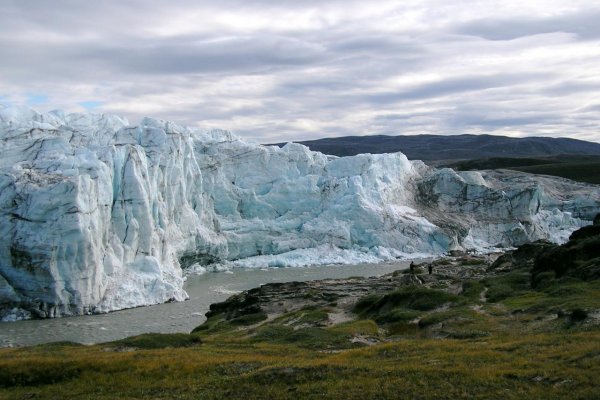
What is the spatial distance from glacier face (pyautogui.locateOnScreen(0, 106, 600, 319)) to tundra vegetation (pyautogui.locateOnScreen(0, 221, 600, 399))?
10767 millimetres

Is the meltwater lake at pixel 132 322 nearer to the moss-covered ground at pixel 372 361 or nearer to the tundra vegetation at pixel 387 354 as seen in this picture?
the tundra vegetation at pixel 387 354

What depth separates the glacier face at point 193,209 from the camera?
105 ft

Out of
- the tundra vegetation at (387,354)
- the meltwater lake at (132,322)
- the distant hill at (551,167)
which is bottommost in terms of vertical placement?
the meltwater lake at (132,322)

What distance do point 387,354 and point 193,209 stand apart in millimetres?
40369

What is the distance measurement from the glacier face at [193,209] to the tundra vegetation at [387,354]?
10767 mm

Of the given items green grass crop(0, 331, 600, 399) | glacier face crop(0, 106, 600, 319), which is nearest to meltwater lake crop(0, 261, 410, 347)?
glacier face crop(0, 106, 600, 319)

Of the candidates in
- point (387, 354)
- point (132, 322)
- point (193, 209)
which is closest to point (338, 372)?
point (387, 354)

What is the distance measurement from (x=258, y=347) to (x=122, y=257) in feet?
69.9

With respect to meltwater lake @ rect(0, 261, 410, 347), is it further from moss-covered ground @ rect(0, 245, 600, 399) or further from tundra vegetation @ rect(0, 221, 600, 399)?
moss-covered ground @ rect(0, 245, 600, 399)

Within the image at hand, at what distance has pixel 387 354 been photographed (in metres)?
14.1

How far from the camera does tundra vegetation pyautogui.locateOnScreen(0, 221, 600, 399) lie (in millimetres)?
10852

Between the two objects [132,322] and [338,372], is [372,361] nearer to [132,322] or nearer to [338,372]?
[338,372]

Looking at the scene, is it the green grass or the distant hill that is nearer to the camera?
the green grass

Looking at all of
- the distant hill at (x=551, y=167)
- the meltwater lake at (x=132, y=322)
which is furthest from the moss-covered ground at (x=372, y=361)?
the distant hill at (x=551, y=167)
